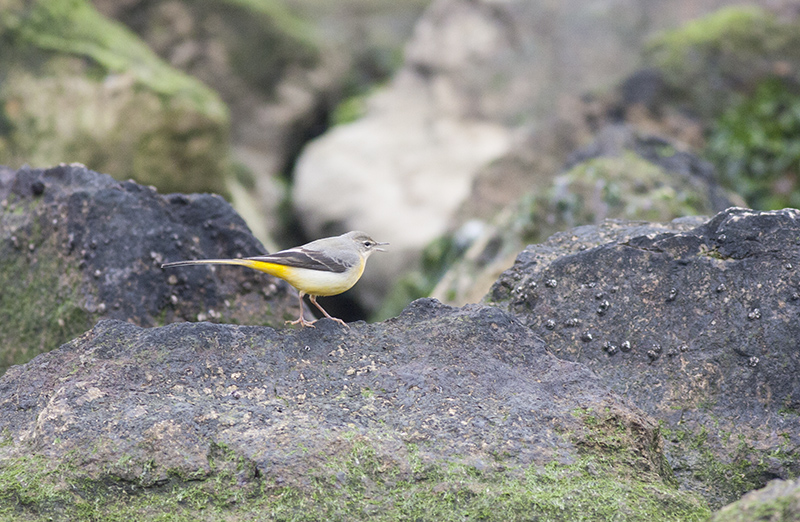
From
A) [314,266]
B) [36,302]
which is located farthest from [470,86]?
[36,302]

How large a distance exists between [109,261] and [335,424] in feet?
9.23

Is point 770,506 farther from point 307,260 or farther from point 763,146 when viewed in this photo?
point 763,146

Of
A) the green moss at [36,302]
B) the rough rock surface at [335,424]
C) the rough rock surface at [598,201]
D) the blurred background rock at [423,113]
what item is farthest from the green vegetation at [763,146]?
the green moss at [36,302]

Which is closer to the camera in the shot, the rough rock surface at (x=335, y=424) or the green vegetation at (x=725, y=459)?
the rough rock surface at (x=335, y=424)

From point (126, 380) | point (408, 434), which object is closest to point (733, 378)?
point (408, 434)

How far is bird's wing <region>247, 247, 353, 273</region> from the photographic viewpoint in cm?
545

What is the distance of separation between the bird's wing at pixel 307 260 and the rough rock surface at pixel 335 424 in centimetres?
73

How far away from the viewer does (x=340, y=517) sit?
3.75m

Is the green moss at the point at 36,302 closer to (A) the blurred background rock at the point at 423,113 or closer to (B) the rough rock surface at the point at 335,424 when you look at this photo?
(B) the rough rock surface at the point at 335,424

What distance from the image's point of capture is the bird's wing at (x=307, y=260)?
545cm

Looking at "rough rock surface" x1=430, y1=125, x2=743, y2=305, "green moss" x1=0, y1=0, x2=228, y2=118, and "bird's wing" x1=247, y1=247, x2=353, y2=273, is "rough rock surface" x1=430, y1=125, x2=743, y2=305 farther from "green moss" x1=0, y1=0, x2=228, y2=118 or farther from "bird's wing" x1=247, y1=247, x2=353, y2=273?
"green moss" x1=0, y1=0, x2=228, y2=118

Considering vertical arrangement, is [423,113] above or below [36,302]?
above

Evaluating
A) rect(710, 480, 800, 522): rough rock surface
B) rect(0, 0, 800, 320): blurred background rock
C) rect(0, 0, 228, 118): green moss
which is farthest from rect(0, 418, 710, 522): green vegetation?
rect(0, 0, 228, 118): green moss

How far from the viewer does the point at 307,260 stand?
Result: 5.54 metres
